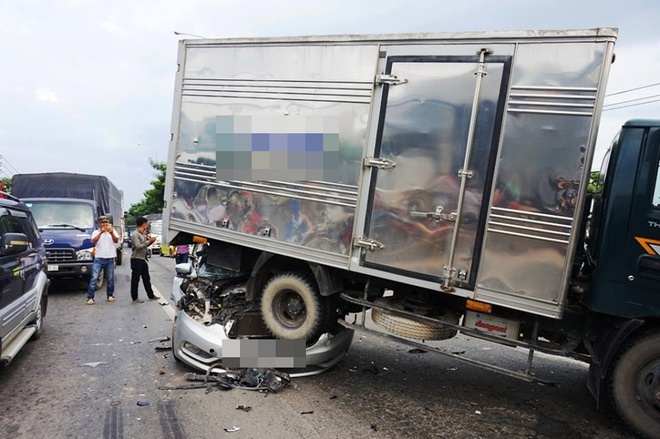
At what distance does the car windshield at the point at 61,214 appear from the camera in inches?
404

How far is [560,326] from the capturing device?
3750 millimetres

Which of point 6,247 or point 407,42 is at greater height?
point 407,42

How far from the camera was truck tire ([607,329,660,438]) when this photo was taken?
341 centimetres

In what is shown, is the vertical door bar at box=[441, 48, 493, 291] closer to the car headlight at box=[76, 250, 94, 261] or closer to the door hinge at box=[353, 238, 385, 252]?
the door hinge at box=[353, 238, 385, 252]

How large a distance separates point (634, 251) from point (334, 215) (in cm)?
233

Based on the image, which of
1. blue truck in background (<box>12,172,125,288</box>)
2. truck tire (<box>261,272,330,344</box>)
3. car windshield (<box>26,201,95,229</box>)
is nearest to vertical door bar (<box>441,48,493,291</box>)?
truck tire (<box>261,272,330,344</box>)

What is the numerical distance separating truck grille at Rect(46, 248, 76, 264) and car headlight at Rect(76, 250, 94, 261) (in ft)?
0.26

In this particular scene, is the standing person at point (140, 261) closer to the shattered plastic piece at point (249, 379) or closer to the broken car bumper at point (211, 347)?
the broken car bumper at point (211, 347)

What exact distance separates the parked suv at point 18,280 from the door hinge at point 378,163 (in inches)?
130

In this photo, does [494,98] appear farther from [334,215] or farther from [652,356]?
[652,356]

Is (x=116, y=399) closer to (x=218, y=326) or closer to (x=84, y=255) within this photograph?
(x=218, y=326)

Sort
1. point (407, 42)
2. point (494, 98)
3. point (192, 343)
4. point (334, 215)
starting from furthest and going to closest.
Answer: point (192, 343), point (334, 215), point (407, 42), point (494, 98)

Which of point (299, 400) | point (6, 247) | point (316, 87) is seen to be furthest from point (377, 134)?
point (6, 247)

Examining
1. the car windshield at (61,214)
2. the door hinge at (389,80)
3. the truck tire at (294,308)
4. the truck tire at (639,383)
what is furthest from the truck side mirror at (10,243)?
the car windshield at (61,214)
